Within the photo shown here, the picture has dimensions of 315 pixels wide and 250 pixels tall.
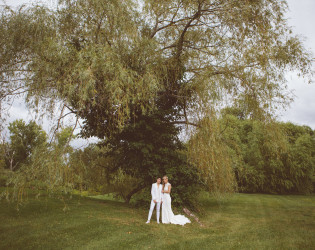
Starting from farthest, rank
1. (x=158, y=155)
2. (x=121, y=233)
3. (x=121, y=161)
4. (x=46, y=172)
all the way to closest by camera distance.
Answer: (x=121, y=161)
(x=158, y=155)
(x=121, y=233)
(x=46, y=172)

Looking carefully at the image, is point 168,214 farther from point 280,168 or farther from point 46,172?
point 280,168

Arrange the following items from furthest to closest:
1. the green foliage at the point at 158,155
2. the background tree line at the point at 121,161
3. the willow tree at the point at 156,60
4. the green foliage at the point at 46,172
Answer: the green foliage at the point at 158,155
the willow tree at the point at 156,60
the background tree line at the point at 121,161
the green foliage at the point at 46,172

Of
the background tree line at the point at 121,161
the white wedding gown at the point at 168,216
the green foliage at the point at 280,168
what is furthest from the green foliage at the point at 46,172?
the green foliage at the point at 280,168

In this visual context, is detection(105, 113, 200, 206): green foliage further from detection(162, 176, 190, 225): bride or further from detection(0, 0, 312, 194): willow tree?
detection(162, 176, 190, 225): bride

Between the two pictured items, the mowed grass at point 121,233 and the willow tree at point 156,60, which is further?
the willow tree at point 156,60

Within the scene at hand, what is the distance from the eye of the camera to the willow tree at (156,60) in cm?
710

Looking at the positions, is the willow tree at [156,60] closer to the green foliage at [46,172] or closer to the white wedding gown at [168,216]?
the green foliage at [46,172]

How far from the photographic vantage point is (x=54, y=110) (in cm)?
687

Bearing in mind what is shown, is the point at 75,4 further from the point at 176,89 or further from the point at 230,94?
the point at 230,94

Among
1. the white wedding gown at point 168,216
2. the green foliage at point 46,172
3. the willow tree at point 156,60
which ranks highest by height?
the willow tree at point 156,60

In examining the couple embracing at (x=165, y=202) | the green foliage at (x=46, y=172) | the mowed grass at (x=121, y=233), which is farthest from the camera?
the couple embracing at (x=165, y=202)

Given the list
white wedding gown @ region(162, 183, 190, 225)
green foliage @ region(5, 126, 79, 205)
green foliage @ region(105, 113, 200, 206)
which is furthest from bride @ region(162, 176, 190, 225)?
green foliage @ region(5, 126, 79, 205)

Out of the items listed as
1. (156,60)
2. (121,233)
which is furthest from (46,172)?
(156,60)

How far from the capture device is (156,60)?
28.9 feet
